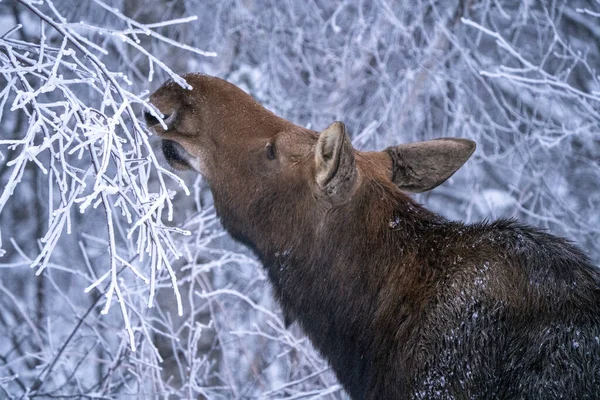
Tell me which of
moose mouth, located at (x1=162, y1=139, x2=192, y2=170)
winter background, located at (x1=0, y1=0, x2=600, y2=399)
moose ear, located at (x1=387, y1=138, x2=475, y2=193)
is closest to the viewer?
moose mouth, located at (x1=162, y1=139, x2=192, y2=170)

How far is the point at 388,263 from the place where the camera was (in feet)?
11.6

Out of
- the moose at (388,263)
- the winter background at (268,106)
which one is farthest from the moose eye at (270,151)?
the winter background at (268,106)

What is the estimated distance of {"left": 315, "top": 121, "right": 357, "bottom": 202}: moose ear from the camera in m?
3.30

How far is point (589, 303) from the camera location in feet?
10.3

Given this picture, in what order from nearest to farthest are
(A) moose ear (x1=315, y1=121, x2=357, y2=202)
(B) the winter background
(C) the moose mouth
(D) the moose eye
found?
1. (A) moose ear (x1=315, y1=121, x2=357, y2=202)
2. (D) the moose eye
3. (C) the moose mouth
4. (B) the winter background

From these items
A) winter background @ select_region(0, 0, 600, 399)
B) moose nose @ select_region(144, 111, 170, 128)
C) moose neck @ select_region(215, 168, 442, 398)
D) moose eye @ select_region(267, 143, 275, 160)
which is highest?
moose nose @ select_region(144, 111, 170, 128)

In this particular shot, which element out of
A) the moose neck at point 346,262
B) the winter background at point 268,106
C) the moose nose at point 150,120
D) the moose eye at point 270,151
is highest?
the moose nose at point 150,120

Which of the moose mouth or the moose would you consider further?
the moose mouth

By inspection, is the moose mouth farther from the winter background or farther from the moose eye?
the winter background

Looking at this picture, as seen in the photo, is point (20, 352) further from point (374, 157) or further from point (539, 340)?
point (539, 340)

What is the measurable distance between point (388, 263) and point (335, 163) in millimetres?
526

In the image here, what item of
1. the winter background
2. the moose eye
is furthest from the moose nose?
the winter background

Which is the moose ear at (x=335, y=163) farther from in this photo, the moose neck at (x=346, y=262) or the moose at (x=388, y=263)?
the moose neck at (x=346, y=262)

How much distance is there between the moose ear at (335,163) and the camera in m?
3.30
